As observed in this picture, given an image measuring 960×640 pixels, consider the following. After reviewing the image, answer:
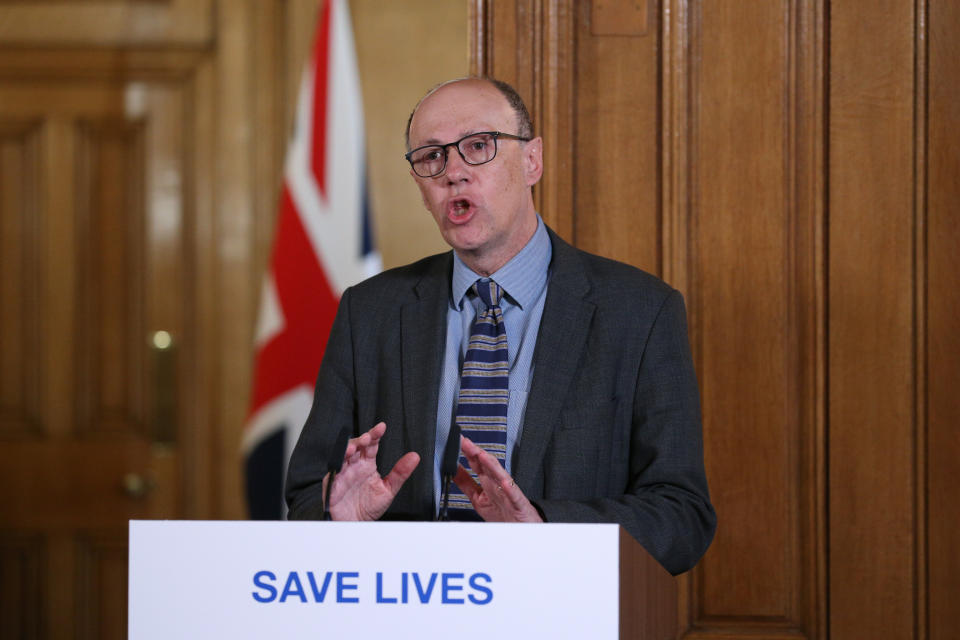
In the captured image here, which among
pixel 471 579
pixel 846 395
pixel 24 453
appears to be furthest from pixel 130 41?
pixel 471 579

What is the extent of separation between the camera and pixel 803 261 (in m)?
2.46

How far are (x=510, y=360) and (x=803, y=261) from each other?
871mm

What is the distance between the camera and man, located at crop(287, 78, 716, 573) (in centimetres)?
186

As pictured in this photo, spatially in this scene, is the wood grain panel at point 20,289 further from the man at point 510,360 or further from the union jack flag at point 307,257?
the man at point 510,360

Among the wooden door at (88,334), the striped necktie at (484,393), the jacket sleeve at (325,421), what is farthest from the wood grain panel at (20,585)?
the striped necktie at (484,393)

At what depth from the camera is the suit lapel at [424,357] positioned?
1927mm

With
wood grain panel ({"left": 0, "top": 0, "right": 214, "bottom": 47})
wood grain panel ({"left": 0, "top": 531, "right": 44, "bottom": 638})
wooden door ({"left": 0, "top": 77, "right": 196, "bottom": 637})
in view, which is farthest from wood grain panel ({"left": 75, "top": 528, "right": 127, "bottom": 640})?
wood grain panel ({"left": 0, "top": 0, "right": 214, "bottom": 47})

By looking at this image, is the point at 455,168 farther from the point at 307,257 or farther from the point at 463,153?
the point at 307,257

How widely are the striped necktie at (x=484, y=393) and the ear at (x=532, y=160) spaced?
0.27 meters

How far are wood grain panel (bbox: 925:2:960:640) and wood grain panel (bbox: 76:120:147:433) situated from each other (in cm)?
258

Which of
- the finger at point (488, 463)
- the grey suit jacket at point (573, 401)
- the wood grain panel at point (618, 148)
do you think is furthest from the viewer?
the wood grain panel at point (618, 148)

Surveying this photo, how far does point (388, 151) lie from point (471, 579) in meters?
2.46

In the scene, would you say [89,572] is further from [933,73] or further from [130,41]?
[933,73]

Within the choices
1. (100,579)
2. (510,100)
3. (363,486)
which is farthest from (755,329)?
(100,579)
